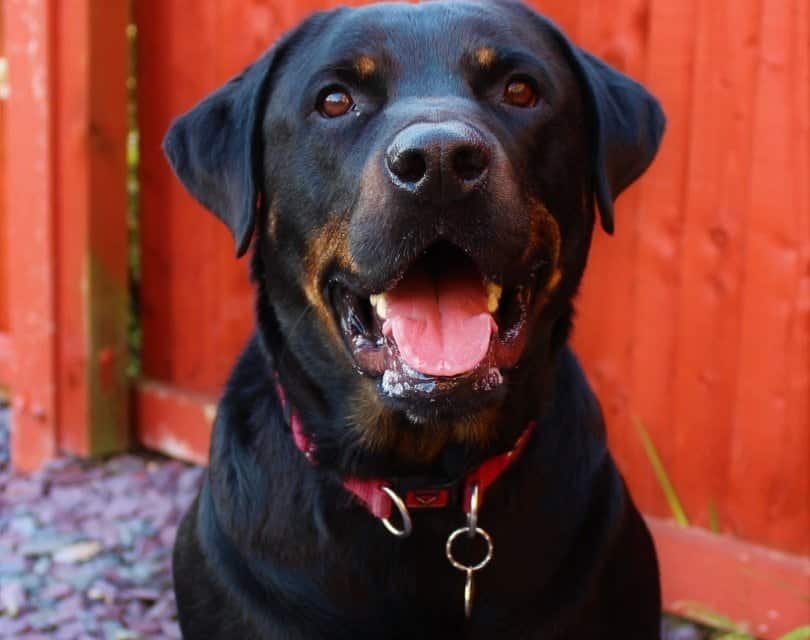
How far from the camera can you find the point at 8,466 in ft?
15.2

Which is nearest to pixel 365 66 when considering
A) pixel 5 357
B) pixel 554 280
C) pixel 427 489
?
pixel 554 280

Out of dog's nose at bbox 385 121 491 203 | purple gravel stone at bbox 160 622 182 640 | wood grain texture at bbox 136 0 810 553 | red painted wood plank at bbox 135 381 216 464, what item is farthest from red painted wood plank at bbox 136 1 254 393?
dog's nose at bbox 385 121 491 203

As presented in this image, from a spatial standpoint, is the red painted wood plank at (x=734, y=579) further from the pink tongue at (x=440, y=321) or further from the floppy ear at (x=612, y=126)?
the pink tongue at (x=440, y=321)

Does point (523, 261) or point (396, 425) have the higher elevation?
point (523, 261)

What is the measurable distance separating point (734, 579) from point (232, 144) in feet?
6.06

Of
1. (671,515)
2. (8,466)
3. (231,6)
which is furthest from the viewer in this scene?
(8,466)

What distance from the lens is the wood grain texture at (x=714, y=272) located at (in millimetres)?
3029

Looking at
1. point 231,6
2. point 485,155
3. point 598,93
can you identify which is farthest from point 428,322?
point 231,6

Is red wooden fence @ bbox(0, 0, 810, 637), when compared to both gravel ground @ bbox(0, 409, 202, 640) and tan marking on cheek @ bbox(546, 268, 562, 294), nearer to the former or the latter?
tan marking on cheek @ bbox(546, 268, 562, 294)

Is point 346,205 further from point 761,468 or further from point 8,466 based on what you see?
point 8,466

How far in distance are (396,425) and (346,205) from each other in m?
0.45

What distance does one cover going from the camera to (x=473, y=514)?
2.27 metres

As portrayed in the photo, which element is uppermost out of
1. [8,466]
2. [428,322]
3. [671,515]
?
[428,322]

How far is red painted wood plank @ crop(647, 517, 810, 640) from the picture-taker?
3162mm
